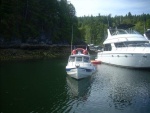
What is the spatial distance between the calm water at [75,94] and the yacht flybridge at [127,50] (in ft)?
12.7

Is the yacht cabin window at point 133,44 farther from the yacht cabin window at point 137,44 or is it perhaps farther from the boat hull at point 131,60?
the boat hull at point 131,60

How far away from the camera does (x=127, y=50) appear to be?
37688 mm

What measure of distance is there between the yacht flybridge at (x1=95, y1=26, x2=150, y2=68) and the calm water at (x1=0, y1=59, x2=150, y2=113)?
3870 mm

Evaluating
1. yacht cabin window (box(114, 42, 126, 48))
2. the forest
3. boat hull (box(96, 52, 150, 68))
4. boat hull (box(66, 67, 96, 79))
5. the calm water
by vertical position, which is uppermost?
the forest

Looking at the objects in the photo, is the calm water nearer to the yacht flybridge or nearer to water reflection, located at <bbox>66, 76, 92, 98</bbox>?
water reflection, located at <bbox>66, 76, 92, 98</bbox>

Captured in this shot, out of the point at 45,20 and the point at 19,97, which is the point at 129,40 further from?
the point at 45,20

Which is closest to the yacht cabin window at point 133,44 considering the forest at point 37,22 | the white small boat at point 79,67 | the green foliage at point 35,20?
the forest at point 37,22

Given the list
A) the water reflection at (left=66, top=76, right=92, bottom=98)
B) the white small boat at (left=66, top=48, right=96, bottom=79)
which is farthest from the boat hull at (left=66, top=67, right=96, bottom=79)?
the water reflection at (left=66, top=76, right=92, bottom=98)

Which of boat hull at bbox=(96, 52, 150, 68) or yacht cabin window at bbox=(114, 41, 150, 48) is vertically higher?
yacht cabin window at bbox=(114, 41, 150, 48)

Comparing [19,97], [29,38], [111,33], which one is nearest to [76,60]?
[19,97]

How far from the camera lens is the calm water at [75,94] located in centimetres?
1819

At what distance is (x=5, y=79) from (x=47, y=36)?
147 ft

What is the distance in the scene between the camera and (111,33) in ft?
158

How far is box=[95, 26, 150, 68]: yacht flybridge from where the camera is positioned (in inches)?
1390
